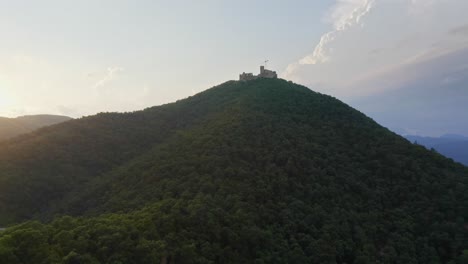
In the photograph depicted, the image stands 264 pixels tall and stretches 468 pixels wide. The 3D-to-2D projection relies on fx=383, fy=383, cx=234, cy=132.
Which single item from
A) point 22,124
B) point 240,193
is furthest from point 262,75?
point 22,124

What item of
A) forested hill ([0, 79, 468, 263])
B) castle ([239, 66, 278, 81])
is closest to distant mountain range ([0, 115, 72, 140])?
forested hill ([0, 79, 468, 263])

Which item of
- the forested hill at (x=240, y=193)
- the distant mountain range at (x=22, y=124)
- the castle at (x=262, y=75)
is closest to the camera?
the forested hill at (x=240, y=193)

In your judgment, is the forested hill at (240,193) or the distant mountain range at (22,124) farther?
the distant mountain range at (22,124)

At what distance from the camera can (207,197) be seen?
104 feet

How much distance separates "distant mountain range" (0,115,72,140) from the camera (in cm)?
10108

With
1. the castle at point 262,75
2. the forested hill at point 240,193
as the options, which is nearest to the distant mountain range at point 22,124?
the forested hill at point 240,193

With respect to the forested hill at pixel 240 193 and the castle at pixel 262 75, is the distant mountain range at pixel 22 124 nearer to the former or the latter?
the forested hill at pixel 240 193

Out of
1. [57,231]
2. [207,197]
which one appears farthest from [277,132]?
[57,231]

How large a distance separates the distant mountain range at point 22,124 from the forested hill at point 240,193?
50.2m

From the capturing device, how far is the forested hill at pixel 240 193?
24.3 m

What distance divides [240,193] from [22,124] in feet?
364

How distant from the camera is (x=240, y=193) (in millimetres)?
34094

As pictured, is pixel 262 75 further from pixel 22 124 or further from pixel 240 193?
pixel 22 124

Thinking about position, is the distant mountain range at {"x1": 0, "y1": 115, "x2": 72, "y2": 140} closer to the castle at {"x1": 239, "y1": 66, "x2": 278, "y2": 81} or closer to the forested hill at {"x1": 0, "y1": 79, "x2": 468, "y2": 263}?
the forested hill at {"x1": 0, "y1": 79, "x2": 468, "y2": 263}
